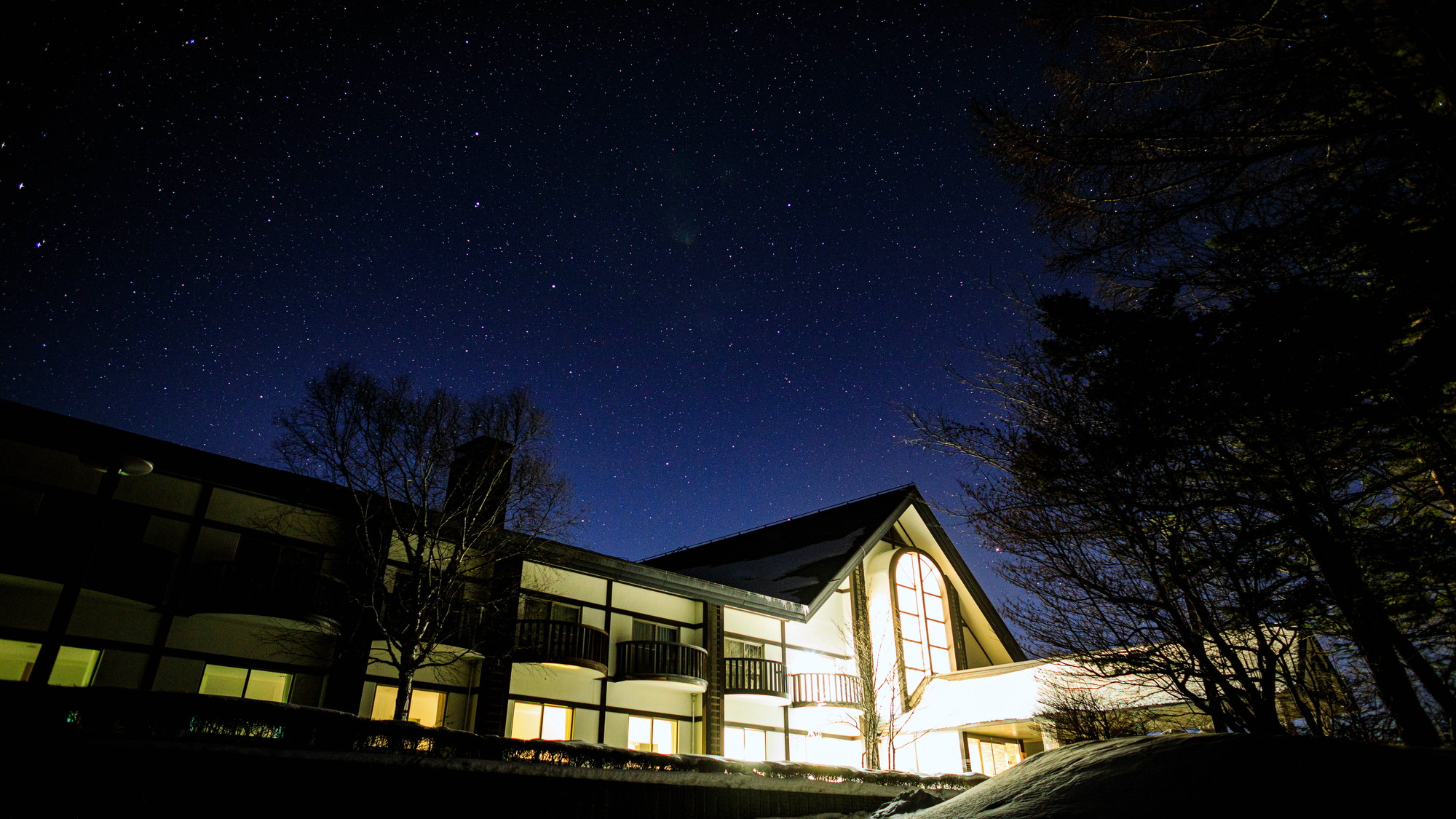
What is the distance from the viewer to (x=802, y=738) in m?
22.4

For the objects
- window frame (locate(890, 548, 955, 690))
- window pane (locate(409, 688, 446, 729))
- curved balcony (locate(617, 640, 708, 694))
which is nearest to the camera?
window pane (locate(409, 688, 446, 729))

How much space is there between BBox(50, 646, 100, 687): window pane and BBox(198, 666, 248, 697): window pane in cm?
170

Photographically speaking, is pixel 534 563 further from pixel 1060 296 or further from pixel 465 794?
pixel 1060 296

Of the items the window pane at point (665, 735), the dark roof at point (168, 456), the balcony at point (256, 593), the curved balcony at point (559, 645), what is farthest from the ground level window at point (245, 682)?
the window pane at point (665, 735)

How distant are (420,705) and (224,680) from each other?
3788mm

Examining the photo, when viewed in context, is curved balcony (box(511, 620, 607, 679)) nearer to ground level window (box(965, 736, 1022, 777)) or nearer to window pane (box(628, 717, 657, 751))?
window pane (box(628, 717, 657, 751))

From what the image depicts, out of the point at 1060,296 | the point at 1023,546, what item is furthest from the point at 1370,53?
the point at 1023,546

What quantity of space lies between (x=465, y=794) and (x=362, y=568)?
28.3 feet

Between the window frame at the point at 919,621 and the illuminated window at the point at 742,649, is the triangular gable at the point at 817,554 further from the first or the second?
the illuminated window at the point at 742,649

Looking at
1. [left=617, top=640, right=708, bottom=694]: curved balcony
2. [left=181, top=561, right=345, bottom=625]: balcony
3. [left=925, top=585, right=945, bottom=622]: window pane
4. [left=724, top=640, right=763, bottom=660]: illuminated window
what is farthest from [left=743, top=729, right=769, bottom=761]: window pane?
[left=181, top=561, right=345, bottom=625]: balcony

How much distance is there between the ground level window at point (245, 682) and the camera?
1388 centimetres

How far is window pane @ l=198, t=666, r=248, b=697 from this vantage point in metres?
13.8

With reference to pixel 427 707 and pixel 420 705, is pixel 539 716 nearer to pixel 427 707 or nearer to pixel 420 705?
pixel 427 707

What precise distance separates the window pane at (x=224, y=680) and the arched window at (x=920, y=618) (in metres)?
19.8
